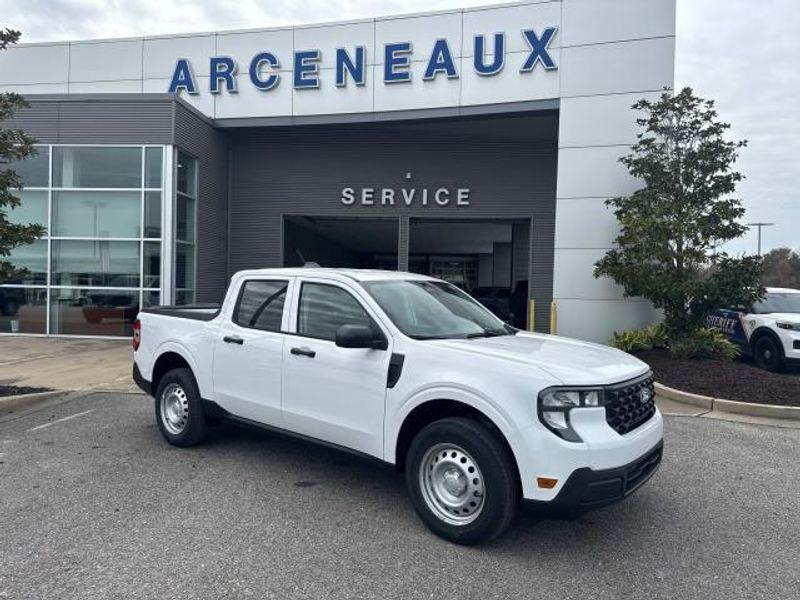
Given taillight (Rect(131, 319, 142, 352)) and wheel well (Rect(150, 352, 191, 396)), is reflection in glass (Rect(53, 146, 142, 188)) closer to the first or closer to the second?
taillight (Rect(131, 319, 142, 352))

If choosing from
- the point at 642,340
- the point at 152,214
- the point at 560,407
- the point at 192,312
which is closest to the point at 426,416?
the point at 560,407

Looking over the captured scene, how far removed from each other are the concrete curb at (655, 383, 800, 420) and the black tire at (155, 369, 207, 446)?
6.39 metres

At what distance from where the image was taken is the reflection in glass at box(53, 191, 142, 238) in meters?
14.4

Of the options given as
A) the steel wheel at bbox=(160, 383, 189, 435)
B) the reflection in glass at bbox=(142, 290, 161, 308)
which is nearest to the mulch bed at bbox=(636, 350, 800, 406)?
the steel wheel at bbox=(160, 383, 189, 435)

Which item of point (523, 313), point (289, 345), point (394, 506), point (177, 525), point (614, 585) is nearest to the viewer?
point (614, 585)

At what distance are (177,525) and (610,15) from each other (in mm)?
13579

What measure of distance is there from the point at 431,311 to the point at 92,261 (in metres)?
12.1

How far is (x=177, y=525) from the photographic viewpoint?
13.7 feet

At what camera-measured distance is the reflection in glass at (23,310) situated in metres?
14.5

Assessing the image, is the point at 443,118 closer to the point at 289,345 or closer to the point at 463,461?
the point at 289,345

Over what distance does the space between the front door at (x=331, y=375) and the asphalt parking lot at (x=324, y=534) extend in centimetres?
56

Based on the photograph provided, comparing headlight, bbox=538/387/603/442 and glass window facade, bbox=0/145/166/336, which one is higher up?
glass window facade, bbox=0/145/166/336

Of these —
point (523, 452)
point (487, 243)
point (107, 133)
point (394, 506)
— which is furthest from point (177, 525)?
point (487, 243)

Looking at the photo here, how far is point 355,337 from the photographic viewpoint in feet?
13.8
